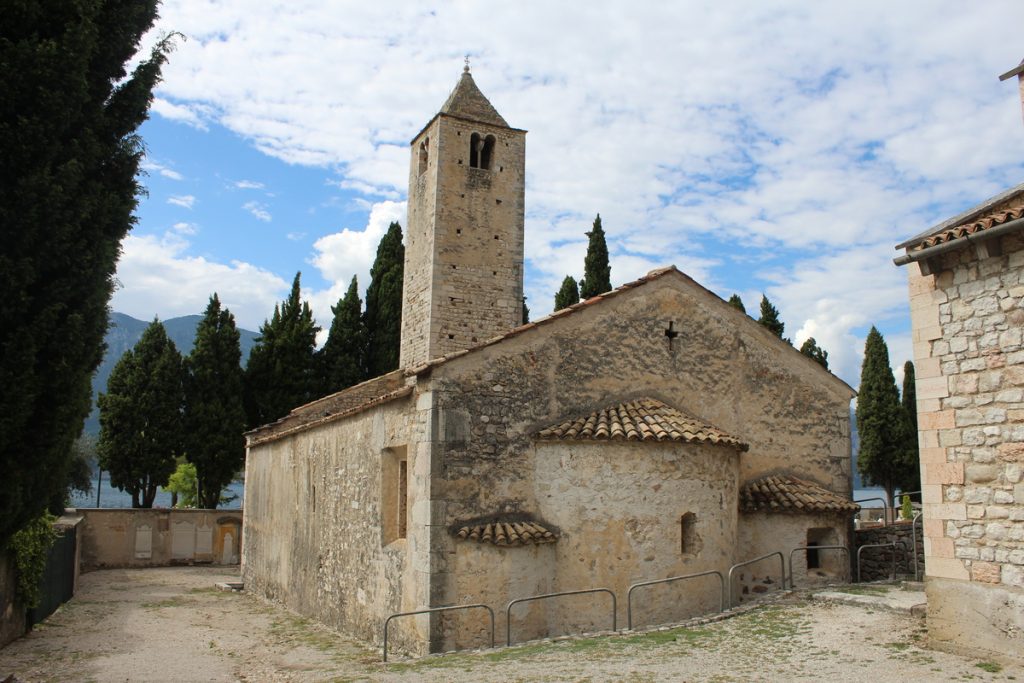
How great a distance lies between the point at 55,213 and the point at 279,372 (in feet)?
102

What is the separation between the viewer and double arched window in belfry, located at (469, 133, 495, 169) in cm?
2561

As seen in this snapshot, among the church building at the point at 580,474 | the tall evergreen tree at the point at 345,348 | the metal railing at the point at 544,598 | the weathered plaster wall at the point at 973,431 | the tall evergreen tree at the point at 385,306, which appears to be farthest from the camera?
the tall evergreen tree at the point at 385,306

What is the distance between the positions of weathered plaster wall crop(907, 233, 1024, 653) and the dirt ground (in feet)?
2.61

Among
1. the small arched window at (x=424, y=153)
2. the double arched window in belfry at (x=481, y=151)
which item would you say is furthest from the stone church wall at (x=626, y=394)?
the small arched window at (x=424, y=153)

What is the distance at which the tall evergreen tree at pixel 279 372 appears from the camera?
128ft

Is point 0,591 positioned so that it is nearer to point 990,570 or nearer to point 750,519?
point 750,519

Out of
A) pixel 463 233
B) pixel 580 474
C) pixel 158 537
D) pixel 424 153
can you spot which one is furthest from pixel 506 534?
pixel 158 537

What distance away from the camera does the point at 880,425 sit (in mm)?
37844

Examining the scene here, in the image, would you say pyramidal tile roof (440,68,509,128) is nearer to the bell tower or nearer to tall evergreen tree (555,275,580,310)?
the bell tower

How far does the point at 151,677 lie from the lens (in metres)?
11.4

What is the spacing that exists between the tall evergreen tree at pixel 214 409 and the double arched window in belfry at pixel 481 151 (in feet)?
61.0

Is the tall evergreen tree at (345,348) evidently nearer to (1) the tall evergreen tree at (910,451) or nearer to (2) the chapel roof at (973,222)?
(1) the tall evergreen tree at (910,451)

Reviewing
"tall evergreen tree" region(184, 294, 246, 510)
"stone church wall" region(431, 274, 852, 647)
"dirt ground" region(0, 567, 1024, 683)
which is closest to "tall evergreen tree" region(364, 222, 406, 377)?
"tall evergreen tree" region(184, 294, 246, 510)

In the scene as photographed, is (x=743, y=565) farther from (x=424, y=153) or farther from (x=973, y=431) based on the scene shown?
(x=424, y=153)
